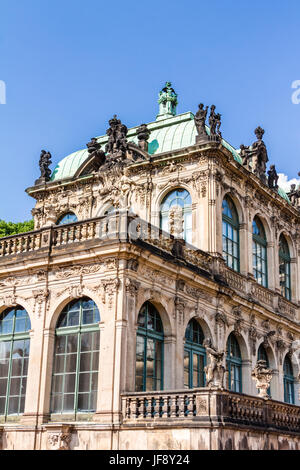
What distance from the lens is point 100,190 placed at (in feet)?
82.7

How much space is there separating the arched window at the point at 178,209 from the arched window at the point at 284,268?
20.7 feet

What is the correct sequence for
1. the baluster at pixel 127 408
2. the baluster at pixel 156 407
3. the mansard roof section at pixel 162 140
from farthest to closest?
the mansard roof section at pixel 162 140 → the baluster at pixel 127 408 → the baluster at pixel 156 407

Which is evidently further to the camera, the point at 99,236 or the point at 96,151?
the point at 96,151

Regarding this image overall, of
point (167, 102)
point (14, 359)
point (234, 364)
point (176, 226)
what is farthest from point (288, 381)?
point (167, 102)

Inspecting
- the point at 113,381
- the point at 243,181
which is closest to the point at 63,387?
the point at 113,381

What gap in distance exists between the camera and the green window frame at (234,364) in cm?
2248

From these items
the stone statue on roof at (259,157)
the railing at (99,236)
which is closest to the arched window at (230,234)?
the stone statue on roof at (259,157)

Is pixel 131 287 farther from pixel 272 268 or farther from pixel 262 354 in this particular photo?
pixel 272 268

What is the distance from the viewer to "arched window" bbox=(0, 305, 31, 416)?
18.8 m

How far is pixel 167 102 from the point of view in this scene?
99.9ft

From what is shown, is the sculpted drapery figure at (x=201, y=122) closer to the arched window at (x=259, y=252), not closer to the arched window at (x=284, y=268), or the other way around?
the arched window at (x=259, y=252)

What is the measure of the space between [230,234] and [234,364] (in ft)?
15.3
